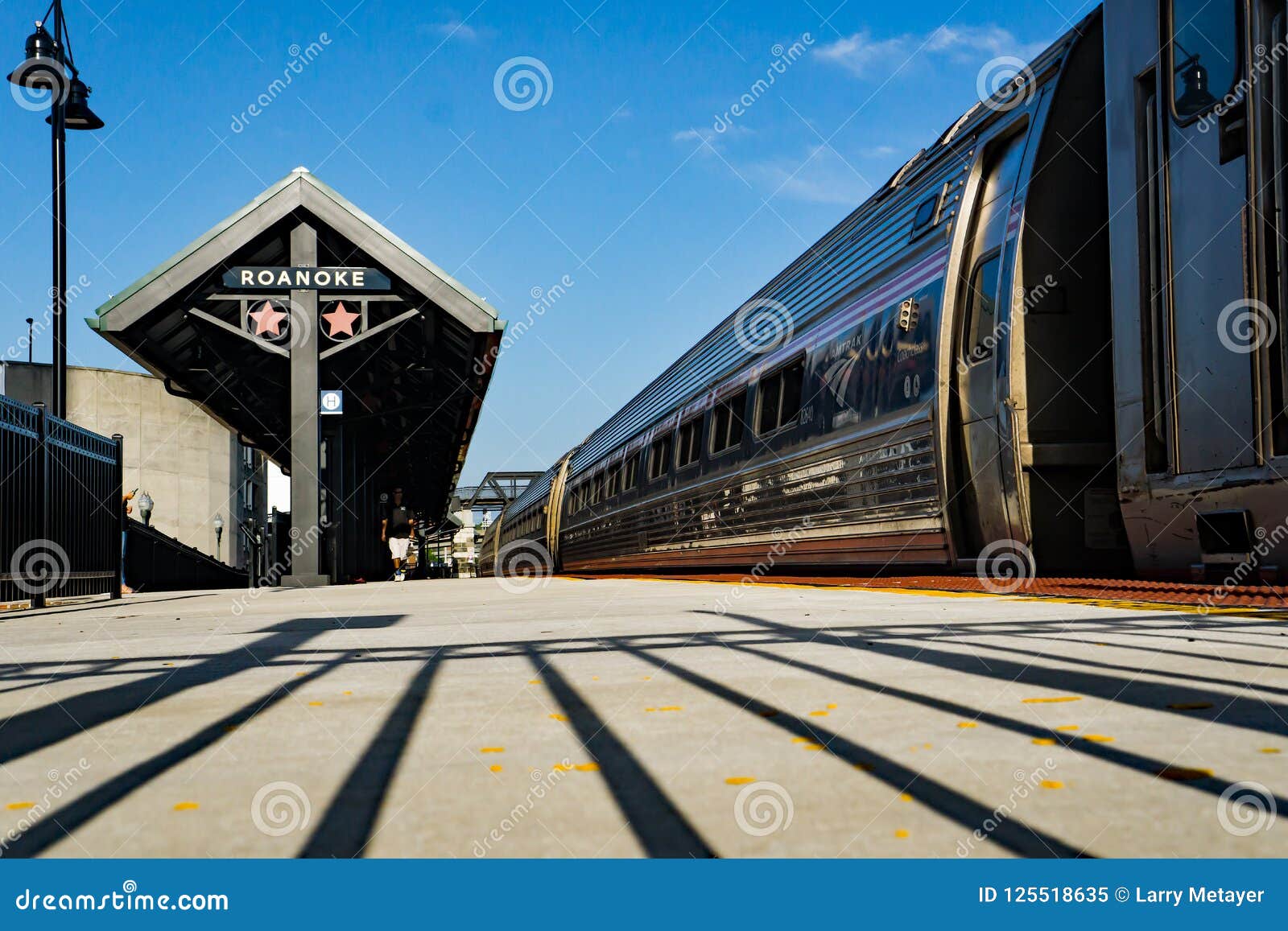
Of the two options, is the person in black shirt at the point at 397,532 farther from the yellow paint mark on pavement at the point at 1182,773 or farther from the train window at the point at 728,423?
the yellow paint mark on pavement at the point at 1182,773

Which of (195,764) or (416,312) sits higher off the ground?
(416,312)

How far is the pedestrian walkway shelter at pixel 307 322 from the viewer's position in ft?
41.3

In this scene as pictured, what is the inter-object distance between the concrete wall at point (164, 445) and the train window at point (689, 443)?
93.5 feet

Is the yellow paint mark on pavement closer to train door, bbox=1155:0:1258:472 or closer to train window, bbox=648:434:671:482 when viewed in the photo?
train door, bbox=1155:0:1258:472

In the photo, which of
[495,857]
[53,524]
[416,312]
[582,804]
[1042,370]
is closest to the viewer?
[495,857]

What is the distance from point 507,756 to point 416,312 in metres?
11.7

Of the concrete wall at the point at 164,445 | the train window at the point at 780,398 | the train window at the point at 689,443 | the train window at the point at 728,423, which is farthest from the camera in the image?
the concrete wall at the point at 164,445

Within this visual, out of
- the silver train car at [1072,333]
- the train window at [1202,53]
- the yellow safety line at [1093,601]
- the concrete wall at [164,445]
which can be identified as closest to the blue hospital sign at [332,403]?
the silver train car at [1072,333]

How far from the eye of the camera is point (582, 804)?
175 cm

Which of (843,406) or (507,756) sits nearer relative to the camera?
(507,756)

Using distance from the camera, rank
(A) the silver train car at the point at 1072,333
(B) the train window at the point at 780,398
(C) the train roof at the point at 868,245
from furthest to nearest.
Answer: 1. (B) the train window at the point at 780,398
2. (C) the train roof at the point at 868,245
3. (A) the silver train car at the point at 1072,333

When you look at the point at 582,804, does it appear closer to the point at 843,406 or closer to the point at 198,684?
the point at 198,684

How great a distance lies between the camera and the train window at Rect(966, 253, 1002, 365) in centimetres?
664

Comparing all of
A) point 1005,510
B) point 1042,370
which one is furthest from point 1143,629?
point 1042,370
